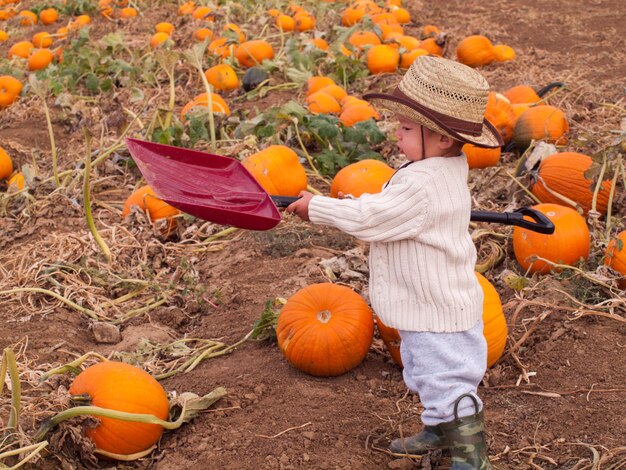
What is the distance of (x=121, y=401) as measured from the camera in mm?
3148

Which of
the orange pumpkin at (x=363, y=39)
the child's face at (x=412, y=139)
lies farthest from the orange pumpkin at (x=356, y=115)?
the child's face at (x=412, y=139)

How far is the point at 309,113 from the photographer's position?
6.50 m

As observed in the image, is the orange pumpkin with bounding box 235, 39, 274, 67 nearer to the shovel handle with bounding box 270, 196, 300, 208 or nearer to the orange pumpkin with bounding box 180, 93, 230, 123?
the orange pumpkin with bounding box 180, 93, 230, 123

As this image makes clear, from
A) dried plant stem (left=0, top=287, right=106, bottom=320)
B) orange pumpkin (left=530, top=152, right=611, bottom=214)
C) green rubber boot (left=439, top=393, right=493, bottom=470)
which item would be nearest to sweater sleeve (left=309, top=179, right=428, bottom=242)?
green rubber boot (left=439, top=393, right=493, bottom=470)

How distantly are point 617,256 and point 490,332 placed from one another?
1134 mm

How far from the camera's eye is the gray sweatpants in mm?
2936

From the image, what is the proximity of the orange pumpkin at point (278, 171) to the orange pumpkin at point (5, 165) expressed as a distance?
97.0 inches

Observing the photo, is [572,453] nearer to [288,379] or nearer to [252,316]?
[288,379]

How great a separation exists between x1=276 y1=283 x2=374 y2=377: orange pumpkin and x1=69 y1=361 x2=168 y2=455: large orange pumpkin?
0.64 m

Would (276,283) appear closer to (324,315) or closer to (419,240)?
(324,315)

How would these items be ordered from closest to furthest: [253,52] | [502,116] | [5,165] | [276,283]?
[276,283]
[502,116]
[5,165]
[253,52]

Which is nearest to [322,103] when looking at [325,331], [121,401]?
[325,331]

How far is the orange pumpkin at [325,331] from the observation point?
3.56 meters

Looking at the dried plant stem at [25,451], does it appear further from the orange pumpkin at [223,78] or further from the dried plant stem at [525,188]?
the orange pumpkin at [223,78]
